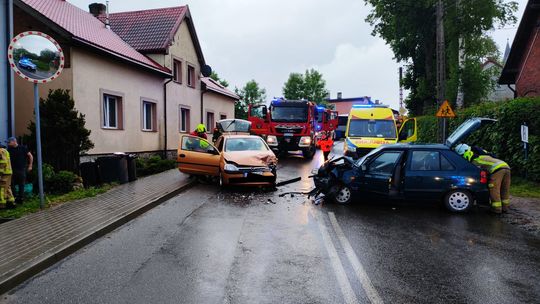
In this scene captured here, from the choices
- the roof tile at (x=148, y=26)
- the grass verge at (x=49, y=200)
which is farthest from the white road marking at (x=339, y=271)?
the roof tile at (x=148, y=26)

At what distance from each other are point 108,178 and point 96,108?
383 centimetres

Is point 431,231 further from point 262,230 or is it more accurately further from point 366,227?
point 262,230

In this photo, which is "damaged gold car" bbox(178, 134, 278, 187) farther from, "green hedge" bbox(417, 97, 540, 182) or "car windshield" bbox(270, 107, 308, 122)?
"car windshield" bbox(270, 107, 308, 122)

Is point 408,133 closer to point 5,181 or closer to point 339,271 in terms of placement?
point 339,271

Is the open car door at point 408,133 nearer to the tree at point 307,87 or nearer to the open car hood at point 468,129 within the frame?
the open car hood at point 468,129

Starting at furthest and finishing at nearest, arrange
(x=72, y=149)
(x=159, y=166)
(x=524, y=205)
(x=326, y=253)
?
1. (x=159, y=166)
2. (x=72, y=149)
3. (x=524, y=205)
4. (x=326, y=253)

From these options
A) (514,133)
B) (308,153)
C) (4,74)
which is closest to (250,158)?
(4,74)

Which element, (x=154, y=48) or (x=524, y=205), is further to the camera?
(x=154, y=48)

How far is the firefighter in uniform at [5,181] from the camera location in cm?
868

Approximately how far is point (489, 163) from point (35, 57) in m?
9.52

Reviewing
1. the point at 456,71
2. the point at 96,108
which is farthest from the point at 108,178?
the point at 456,71

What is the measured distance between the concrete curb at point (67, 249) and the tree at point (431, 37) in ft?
76.7

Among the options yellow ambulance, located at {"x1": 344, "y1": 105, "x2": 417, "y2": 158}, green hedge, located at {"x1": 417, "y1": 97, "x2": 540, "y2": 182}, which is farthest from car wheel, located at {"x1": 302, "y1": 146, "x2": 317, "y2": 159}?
green hedge, located at {"x1": 417, "y1": 97, "x2": 540, "y2": 182}

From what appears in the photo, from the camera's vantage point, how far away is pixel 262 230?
710 centimetres
